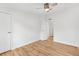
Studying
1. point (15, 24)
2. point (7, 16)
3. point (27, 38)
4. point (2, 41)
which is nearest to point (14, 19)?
point (15, 24)

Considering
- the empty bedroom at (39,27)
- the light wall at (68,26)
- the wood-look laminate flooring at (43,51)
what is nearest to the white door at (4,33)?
the empty bedroom at (39,27)

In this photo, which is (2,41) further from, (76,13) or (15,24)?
(76,13)

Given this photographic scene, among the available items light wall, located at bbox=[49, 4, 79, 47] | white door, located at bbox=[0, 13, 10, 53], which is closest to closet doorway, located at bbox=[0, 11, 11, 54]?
white door, located at bbox=[0, 13, 10, 53]

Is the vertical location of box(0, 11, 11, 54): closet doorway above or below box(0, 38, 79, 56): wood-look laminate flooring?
above

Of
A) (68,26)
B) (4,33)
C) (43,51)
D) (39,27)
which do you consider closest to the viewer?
(4,33)

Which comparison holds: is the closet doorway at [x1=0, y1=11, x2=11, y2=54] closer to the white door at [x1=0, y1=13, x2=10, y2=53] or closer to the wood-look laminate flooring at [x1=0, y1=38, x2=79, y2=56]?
the white door at [x1=0, y1=13, x2=10, y2=53]

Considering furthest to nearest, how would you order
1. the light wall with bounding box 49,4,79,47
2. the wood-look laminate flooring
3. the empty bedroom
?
the light wall with bounding box 49,4,79,47, the empty bedroom, the wood-look laminate flooring

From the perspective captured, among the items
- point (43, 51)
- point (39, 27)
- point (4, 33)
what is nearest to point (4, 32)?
point (4, 33)

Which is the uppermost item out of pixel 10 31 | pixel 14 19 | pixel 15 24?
pixel 14 19

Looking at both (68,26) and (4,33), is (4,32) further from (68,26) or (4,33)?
(68,26)

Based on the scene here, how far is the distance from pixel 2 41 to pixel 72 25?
2.47 meters

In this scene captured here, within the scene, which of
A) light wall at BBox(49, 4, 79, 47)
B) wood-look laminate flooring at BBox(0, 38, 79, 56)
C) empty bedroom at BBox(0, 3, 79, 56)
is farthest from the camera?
light wall at BBox(49, 4, 79, 47)

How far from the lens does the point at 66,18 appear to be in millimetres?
3256

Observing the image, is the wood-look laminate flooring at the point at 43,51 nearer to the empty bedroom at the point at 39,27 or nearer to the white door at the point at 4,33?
the empty bedroom at the point at 39,27
